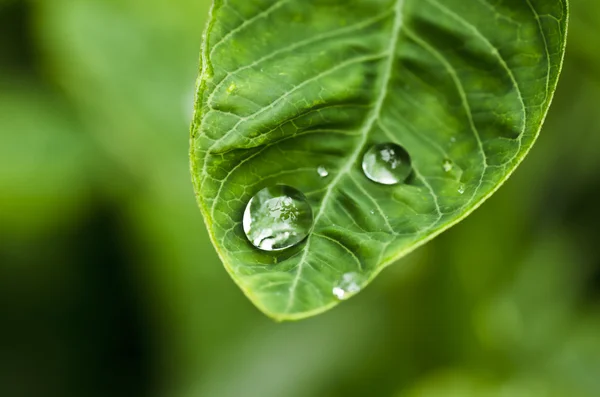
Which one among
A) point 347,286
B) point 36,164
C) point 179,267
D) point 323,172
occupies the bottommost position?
point 347,286

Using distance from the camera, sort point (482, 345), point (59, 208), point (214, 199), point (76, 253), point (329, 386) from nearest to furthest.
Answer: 1. point (214, 199)
2. point (482, 345)
3. point (329, 386)
4. point (59, 208)
5. point (76, 253)

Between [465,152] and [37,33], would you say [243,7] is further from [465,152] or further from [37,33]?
[37,33]

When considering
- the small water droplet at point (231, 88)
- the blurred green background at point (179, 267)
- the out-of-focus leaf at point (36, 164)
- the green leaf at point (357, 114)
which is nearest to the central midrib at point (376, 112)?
the green leaf at point (357, 114)

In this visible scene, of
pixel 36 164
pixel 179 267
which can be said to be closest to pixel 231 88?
pixel 179 267

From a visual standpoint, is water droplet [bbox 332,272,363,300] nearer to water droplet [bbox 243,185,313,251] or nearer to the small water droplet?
water droplet [bbox 243,185,313,251]

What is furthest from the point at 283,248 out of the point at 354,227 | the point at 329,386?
the point at 329,386

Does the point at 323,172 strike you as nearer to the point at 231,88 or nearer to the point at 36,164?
the point at 231,88
